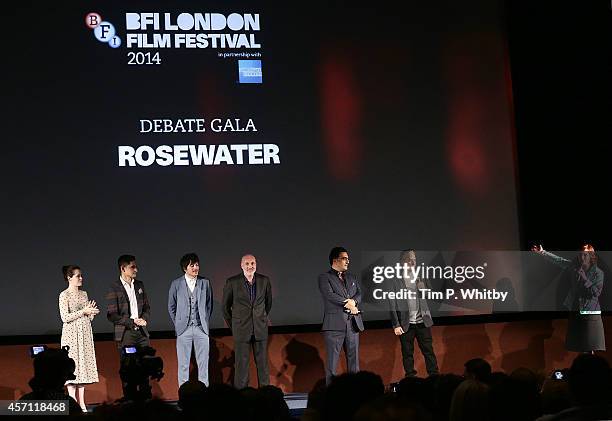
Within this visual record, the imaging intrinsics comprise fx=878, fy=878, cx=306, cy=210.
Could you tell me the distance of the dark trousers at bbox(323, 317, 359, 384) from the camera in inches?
307

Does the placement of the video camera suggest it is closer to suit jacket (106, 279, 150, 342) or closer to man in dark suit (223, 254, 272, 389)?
suit jacket (106, 279, 150, 342)

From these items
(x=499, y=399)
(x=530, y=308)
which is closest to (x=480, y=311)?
(x=530, y=308)

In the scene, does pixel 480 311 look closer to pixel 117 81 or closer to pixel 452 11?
pixel 452 11

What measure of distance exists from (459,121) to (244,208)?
8.03 feet

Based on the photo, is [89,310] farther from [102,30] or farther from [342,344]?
[102,30]

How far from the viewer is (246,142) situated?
876 centimetres

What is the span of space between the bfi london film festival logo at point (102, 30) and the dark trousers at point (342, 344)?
352 cm

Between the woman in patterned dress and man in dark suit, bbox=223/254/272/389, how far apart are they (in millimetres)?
1226

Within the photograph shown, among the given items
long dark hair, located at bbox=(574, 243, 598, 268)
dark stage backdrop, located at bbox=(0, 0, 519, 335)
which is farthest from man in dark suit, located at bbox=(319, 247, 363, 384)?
long dark hair, located at bbox=(574, 243, 598, 268)

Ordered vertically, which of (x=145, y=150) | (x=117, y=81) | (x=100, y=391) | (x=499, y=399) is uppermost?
(x=117, y=81)

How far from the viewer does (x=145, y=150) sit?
339 inches

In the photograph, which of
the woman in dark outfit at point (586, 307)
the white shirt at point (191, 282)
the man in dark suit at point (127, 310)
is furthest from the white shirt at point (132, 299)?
the woman in dark outfit at point (586, 307)

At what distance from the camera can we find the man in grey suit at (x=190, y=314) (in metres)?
7.73

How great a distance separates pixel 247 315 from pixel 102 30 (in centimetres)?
318
